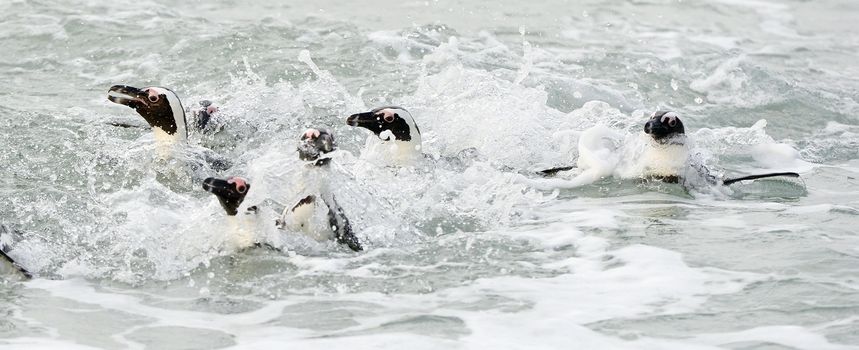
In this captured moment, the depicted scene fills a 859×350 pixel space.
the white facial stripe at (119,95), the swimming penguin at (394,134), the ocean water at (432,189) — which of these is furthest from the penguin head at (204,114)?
the swimming penguin at (394,134)

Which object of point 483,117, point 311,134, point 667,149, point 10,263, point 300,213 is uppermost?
point 311,134

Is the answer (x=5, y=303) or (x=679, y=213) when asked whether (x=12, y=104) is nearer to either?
(x=5, y=303)

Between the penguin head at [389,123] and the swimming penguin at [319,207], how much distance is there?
3.67 feet

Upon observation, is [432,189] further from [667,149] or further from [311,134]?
[667,149]

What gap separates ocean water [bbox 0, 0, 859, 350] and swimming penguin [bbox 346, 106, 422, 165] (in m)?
0.22

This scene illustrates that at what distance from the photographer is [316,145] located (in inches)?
308

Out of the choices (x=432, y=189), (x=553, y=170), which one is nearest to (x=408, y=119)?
(x=432, y=189)

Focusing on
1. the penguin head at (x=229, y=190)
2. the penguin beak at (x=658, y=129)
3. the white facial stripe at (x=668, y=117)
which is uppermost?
the white facial stripe at (x=668, y=117)

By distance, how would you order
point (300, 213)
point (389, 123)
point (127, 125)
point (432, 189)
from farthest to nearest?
point (127, 125) < point (389, 123) < point (432, 189) < point (300, 213)

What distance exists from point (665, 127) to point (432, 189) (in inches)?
74.4

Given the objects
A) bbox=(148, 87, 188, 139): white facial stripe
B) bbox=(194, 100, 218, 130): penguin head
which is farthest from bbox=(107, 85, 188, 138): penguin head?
bbox=(194, 100, 218, 130): penguin head

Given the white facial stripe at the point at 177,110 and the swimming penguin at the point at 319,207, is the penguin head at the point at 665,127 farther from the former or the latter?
the white facial stripe at the point at 177,110

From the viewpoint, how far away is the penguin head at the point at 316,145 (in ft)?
25.6

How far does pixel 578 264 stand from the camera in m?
7.40
